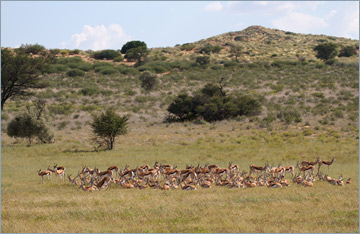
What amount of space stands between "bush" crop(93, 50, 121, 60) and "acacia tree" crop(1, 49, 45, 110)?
182 feet

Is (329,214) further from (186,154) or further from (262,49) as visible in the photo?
(262,49)

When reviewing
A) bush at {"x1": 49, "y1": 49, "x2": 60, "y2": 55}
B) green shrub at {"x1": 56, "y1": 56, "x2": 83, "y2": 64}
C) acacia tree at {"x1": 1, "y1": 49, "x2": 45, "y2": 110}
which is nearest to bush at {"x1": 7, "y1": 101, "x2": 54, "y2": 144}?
acacia tree at {"x1": 1, "y1": 49, "x2": 45, "y2": 110}

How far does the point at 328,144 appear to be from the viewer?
3005 centimetres

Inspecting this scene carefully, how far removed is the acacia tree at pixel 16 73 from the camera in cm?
5081

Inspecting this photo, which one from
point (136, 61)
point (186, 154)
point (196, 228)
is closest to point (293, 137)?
point (186, 154)

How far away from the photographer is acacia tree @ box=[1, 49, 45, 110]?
5081 centimetres

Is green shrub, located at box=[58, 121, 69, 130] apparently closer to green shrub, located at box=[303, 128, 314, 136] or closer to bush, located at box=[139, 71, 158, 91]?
green shrub, located at box=[303, 128, 314, 136]

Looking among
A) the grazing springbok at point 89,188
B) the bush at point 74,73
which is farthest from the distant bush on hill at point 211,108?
the bush at point 74,73

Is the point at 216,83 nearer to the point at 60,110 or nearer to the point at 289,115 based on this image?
the point at 289,115

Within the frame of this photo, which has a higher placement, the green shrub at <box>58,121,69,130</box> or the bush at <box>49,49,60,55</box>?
the bush at <box>49,49,60,55</box>

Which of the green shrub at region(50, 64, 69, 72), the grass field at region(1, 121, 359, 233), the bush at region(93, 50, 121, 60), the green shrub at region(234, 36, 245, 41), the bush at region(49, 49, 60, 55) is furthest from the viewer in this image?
the green shrub at region(234, 36, 245, 41)

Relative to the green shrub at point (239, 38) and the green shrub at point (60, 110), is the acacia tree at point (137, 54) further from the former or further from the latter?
the green shrub at point (60, 110)

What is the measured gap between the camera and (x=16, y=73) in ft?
167

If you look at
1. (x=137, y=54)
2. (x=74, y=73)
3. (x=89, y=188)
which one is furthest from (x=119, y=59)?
(x=89, y=188)
